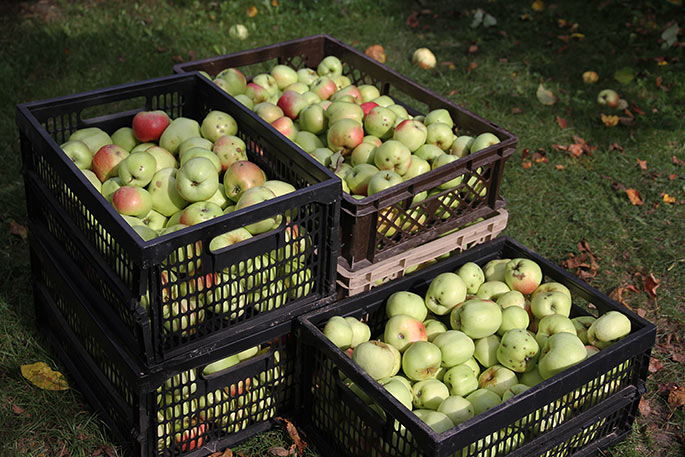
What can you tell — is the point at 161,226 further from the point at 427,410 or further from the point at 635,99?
the point at 635,99

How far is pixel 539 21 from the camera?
6.45m

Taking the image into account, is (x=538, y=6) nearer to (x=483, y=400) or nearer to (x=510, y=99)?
(x=510, y=99)

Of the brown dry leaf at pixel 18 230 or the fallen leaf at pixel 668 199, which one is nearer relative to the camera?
the brown dry leaf at pixel 18 230

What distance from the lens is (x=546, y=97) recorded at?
17.7 feet

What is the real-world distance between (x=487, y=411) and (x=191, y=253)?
106 cm

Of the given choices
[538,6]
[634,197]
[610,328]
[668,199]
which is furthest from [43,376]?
[538,6]

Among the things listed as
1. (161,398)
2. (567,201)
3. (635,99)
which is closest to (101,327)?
(161,398)

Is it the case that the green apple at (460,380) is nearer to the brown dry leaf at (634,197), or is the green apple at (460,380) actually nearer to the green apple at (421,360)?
the green apple at (421,360)

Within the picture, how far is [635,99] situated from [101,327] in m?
4.17

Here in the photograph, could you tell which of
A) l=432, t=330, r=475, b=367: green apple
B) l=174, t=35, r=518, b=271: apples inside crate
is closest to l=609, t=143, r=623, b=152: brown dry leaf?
l=174, t=35, r=518, b=271: apples inside crate

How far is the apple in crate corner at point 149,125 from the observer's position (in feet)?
10.5

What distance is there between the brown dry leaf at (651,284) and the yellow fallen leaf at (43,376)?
274 cm

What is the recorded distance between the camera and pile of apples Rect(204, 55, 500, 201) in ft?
10.4

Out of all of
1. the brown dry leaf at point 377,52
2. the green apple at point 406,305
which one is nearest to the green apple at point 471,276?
the green apple at point 406,305
